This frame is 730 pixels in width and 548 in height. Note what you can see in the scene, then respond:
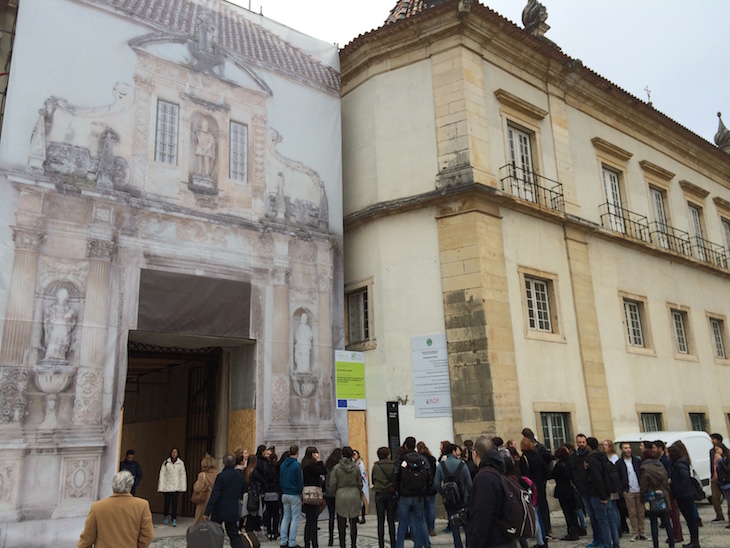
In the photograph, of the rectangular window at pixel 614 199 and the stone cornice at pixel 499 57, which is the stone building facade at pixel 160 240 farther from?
the rectangular window at pixel 614 199

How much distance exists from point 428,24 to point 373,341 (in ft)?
25.7

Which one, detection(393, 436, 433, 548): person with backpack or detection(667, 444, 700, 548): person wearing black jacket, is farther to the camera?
detection(667, 444, 700, 548): person wearing black jacket

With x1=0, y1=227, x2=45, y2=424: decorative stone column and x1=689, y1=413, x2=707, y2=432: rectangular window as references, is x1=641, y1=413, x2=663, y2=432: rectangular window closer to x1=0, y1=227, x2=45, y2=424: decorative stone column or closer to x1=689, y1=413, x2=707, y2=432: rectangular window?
x1=689, y1=413, x2=707, y2=432: rectangular window

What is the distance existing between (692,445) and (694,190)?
1200 centimetres

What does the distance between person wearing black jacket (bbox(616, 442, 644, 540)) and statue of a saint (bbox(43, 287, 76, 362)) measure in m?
9.19

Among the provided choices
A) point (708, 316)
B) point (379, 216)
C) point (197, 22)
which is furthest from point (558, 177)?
point (197, 22)

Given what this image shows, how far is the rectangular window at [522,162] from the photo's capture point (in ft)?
51.3

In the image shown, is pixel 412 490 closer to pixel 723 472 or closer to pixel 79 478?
pixel 723 472

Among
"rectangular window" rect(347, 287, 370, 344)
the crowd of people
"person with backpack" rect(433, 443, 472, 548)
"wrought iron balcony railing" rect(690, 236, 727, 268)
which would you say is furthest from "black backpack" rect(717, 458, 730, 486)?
"wrought iron balcony railing" rect(690, 236, 727, 268)

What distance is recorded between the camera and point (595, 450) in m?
9.14

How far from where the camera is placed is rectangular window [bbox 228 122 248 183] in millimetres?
13867

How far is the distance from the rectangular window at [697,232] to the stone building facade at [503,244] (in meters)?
2.69

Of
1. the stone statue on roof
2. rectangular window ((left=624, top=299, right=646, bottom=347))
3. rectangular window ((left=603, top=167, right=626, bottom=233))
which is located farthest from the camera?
the stone statue on roof

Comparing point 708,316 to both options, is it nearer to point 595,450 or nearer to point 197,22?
point 595,450
